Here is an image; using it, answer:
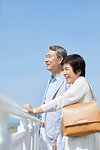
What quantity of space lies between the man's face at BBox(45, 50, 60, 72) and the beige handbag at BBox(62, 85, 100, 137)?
1428 millimetres

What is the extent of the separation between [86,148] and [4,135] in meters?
1.42

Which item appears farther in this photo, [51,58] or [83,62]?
[51,58]

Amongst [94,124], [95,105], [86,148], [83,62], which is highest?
[83,62]

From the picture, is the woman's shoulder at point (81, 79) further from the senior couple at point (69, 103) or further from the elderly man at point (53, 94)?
the elderly man at point (53, 94)

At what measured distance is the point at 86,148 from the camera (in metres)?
2.12

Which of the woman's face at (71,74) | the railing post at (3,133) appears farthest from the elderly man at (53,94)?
the railing post at (3,133)

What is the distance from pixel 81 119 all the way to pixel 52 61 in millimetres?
1564

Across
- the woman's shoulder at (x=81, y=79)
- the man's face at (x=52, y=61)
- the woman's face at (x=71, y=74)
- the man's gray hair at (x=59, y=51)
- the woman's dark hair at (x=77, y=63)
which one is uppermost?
the man's gray hair at (x=59, y=51)

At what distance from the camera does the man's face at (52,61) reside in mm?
3520

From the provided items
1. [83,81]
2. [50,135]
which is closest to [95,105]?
[83,81]

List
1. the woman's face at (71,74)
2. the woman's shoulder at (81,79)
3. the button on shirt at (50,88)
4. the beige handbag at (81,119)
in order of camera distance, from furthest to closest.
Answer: the button on shirt at (50,88), the woman's face at (71,74), the woman's shoulder at (81,79), the beige handbag at (81,119)

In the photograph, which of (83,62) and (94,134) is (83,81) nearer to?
(83,62)

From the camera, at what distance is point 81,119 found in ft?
6.87

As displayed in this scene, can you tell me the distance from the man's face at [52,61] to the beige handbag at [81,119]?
1.43 m
